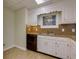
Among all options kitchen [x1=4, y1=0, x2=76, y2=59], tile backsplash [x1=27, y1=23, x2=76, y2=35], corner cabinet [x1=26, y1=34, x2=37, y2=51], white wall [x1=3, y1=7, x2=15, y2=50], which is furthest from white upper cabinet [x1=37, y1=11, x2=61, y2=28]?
white wall [x1=3, y1=7, x2=15, y2=50]

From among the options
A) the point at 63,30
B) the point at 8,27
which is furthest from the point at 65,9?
the point at 8,27

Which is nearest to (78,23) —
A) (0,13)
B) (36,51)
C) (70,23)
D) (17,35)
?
(0,13)

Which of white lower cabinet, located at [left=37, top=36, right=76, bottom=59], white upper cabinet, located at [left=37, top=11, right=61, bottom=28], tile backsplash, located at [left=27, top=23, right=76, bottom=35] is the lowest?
white lower cabinet, located at [left=37, top=36, right=76, bottom=59]

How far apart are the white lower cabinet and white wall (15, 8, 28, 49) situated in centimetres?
114

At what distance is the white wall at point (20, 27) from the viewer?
5152 millimetres

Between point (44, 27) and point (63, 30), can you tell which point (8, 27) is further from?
point (63, 30)

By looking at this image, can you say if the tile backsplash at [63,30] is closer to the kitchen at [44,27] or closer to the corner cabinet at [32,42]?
the kitchen at [44,27]

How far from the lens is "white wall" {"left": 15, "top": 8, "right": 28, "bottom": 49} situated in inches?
203

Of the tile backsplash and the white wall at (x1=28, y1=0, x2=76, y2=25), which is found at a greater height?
the white wall at (x1=28, y1=0, x2=76, y2=25)

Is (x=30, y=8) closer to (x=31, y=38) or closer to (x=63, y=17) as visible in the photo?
(x=31, y=38)

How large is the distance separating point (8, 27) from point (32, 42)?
180 cm

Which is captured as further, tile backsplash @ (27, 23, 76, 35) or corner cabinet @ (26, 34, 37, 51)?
corner cabinet @ (26, 34, 37, 51)

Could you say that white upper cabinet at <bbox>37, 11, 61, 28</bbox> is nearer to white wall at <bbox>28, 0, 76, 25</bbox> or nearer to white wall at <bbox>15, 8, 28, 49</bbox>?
white wall at <bbox>28, 0, 76, 25</bbox>

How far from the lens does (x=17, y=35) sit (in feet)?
18.9
